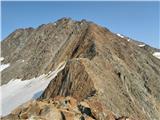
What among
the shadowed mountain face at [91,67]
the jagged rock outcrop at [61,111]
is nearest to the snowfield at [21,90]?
the shadowed mountain face at [91,67]

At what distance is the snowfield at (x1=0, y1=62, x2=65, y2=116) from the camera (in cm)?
7162

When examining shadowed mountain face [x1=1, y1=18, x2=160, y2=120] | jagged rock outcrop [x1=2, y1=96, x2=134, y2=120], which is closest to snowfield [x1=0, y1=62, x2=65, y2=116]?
shadowed mountain face [x1=1, y1=18, x2=160, y2=120]

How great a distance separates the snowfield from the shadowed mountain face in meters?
2.46

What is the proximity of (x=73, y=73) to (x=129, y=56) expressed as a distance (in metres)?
24.0

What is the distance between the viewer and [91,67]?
5412 centimetres

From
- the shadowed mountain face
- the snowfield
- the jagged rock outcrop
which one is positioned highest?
the jagged rock outcrop

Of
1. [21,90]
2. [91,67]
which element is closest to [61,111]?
[91,67]

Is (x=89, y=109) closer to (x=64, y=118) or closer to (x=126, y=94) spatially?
(x=64, y=118)

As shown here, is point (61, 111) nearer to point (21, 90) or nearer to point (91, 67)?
point (91, 67)

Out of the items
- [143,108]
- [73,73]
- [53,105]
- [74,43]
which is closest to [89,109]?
[53,105]

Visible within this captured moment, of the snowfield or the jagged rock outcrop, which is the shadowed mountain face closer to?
the jagged rock outcrop

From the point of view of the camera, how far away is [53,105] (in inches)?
1366

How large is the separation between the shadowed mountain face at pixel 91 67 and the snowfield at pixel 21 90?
246 centimetres

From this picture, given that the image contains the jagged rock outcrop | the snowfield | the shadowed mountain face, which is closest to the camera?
the jagged rock outcrop
